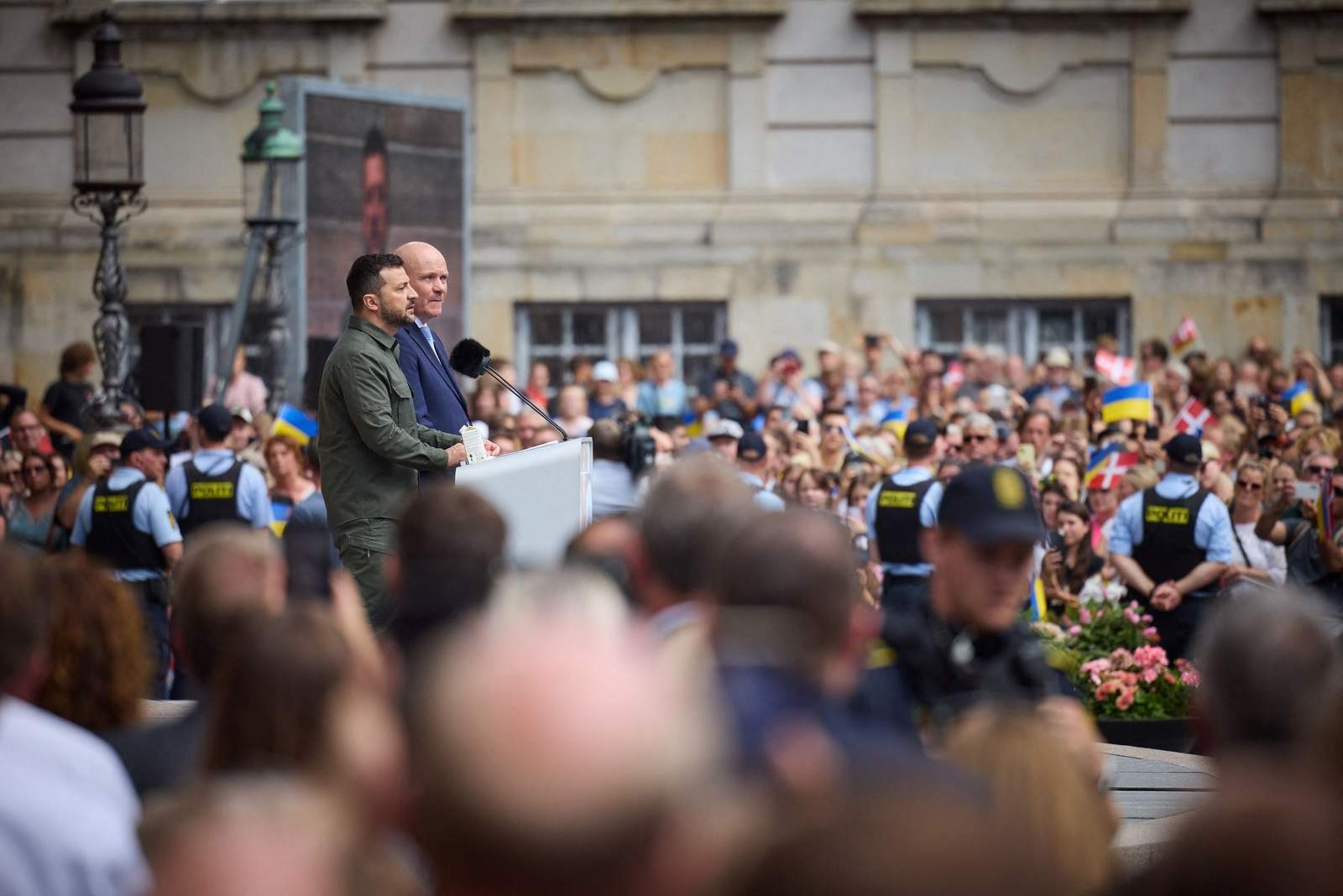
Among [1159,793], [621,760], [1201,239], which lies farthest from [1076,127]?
[621,760]

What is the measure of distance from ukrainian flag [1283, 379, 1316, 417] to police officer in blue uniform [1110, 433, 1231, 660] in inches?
210

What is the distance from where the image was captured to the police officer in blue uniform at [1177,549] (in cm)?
1252

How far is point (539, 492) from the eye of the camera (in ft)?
26.2

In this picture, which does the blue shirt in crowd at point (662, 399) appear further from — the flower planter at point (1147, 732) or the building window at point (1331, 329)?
the flower planter at point (1147, 732)

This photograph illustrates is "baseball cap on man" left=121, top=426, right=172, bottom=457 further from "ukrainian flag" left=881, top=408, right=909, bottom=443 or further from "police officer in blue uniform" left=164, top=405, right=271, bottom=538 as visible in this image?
"ukrainian flag" left=881, top=408, right=909, bottom=443

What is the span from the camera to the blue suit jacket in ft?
29.7

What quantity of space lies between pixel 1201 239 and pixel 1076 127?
1868 millimetres

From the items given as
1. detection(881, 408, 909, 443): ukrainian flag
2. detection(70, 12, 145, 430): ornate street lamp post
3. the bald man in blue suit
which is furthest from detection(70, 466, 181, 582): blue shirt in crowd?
detection(881, 408, 909, 443): ukrainian flag

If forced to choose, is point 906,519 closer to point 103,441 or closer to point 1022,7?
point 103,441

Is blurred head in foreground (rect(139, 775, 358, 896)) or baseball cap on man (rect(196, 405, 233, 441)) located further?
baseball cap on man (rect(196, 405, 233, 441))

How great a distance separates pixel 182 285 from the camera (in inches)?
968

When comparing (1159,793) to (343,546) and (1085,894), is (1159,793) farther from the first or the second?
(1085,894)

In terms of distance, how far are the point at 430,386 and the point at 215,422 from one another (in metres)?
3.75

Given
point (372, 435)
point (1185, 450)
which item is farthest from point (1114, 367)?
point (372, 435)
